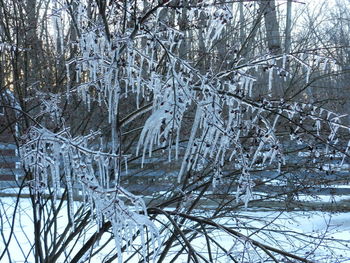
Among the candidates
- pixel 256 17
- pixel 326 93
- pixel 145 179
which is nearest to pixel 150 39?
pixel 256 17

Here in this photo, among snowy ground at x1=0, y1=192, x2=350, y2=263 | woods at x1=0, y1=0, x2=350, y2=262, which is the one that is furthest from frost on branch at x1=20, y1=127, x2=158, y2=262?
snowy ground at x1=0, y1=192, x2=350, y2=263

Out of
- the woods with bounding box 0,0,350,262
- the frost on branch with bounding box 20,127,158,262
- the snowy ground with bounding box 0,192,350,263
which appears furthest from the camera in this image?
the snowy ground with bounding box 0,192,350,263

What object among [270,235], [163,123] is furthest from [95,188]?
[270,235]

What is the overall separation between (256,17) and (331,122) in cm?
250

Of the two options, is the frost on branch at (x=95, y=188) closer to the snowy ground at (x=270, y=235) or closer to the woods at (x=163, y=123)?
the woods at (x=163, y=123)

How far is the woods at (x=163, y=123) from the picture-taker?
237 centimetres

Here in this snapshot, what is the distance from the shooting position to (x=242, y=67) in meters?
2.77

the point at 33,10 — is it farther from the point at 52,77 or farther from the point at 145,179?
the point at 145,179

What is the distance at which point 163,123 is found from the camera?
2.12 metres

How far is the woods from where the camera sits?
7.78ft

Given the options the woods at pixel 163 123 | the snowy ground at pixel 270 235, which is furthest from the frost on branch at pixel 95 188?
the snowy ground at pixel 270 235

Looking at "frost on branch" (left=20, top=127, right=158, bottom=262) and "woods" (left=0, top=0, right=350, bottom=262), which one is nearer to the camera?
"frost on branch" (left=20, top=127, right=158, bottom=262)

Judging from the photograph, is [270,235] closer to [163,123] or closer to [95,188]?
[95,188]

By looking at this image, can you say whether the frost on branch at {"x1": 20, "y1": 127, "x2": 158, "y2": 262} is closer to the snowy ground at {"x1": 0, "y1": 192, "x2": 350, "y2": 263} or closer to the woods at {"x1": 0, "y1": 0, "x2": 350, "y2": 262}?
the woods at {"x1": 0, "y1": 0, "x2": 350, "y2": 262}
